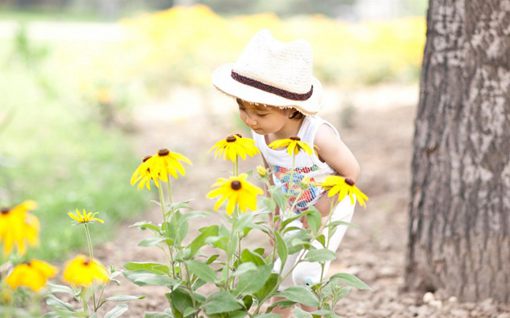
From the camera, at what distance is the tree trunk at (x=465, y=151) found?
311cm

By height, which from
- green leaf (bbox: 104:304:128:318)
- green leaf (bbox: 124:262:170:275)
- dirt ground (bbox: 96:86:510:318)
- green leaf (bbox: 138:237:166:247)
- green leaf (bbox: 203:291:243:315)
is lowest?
dirt ground (bbox: 96:86:510:318)

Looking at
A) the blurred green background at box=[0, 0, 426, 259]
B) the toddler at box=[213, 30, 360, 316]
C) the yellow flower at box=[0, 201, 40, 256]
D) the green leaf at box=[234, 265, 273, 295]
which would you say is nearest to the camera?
the yellow flower at box=[0, 201, 40, 256]

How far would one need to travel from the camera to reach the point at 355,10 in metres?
19.5

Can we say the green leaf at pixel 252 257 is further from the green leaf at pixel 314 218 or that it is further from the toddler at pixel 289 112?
the toddler at pixel 289 112

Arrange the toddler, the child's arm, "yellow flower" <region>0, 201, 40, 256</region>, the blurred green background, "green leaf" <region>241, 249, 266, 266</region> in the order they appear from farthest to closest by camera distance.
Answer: the blurred green background, the child's arm, the toddler, "green leaf" <region>241, 249, 266, 266</region>, "yellow flower" <region>0, 201, 40, 256</region>

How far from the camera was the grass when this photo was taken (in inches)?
185

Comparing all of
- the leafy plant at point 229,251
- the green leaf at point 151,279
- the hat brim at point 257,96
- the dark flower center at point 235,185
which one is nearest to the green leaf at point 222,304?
the leafy plant at point 229,251

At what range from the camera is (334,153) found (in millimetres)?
2646

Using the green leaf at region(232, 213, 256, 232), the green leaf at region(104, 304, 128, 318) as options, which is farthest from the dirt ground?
the green leaf at region(104, 304, 128, 318)

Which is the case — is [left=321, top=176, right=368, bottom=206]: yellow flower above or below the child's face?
below

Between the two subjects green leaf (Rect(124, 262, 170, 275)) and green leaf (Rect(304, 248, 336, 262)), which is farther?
green leaf (Rect(124, 262, 170, 275))

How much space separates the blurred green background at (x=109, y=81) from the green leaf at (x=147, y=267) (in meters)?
1.81

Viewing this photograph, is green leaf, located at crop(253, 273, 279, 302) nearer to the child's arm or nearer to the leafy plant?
the leafy plant

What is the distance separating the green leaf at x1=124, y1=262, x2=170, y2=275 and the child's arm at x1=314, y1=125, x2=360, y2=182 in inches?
24.7
